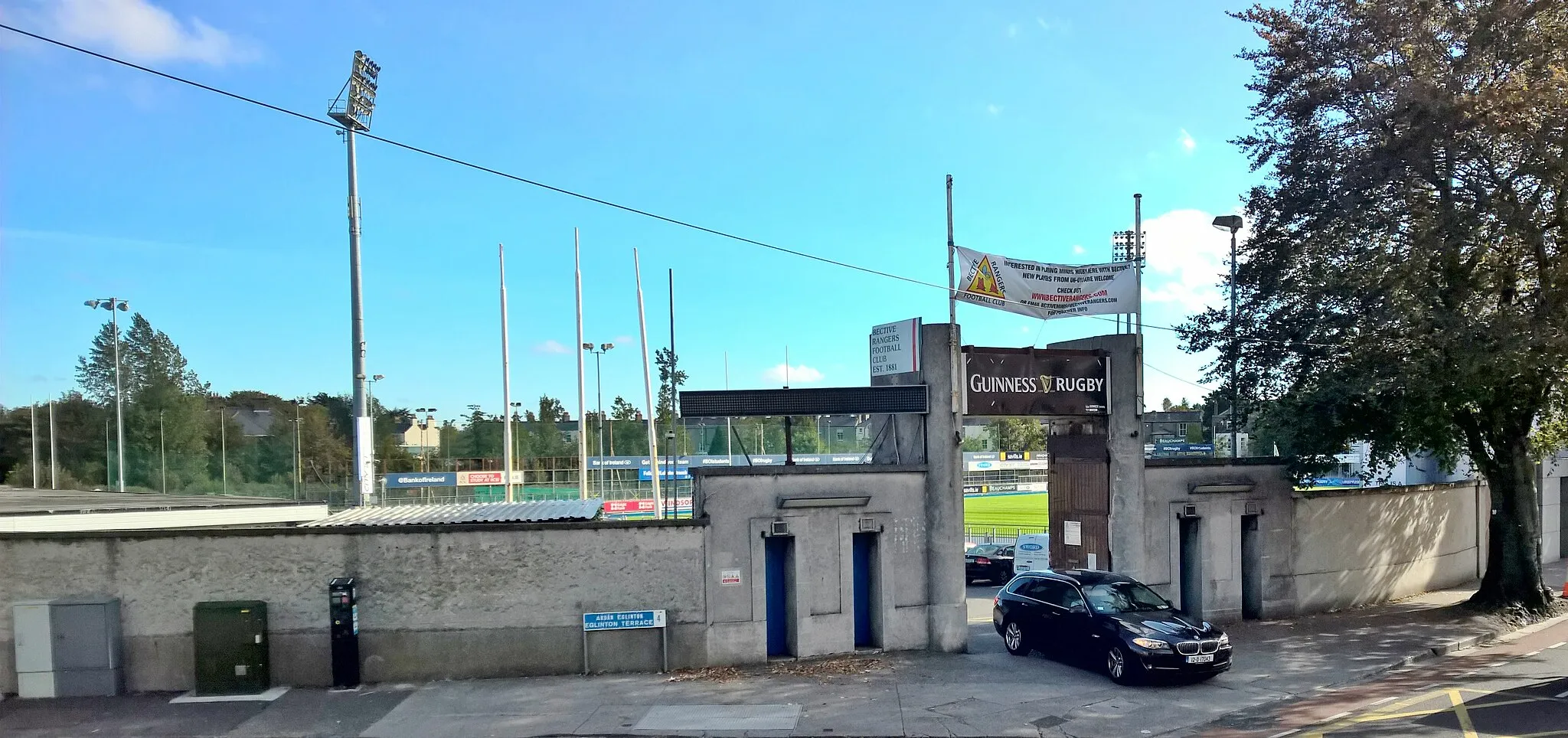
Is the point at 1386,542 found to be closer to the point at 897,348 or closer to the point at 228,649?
the point at 897,348

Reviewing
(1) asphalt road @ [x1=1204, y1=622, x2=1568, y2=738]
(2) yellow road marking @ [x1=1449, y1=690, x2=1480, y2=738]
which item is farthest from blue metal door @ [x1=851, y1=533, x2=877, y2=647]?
(2) yellow road marking @ [x1=1449, y1=690, x2=1480, y2=738]

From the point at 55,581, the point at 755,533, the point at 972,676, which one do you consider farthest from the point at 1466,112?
the point at 55,581

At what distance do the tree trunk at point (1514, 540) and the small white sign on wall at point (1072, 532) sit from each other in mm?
8881

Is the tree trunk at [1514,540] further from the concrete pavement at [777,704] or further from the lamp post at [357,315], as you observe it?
the lamp post at [357,315]

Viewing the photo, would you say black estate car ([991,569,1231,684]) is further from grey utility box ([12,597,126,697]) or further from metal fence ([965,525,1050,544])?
metal fence ([965,525,1050,544])

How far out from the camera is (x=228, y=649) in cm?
1240

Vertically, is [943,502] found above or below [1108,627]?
above

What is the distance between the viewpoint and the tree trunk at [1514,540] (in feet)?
60.4

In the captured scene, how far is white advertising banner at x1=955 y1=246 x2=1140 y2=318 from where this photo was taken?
1594 centimetres

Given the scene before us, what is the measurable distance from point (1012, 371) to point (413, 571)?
10.2 metres

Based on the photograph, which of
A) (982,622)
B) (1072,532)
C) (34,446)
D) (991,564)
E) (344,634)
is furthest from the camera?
(34,446)

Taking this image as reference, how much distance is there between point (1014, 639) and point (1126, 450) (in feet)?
13.3

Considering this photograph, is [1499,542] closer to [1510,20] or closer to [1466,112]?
[1466,112]

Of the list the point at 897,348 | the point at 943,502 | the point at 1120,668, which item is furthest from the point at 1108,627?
the point at 897,348
